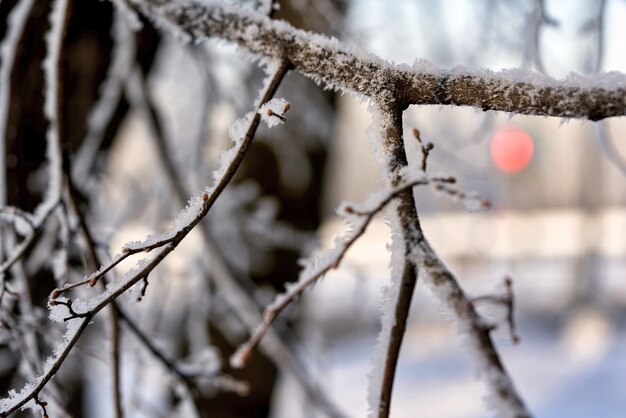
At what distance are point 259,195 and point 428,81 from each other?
11.1ft

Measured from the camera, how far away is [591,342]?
989 cm

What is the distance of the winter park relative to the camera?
0.94 m

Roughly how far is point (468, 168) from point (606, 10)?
1707 millimetres

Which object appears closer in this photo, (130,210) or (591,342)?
(130,210)

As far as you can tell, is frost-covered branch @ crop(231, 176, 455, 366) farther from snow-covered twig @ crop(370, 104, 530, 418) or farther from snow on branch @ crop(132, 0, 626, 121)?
snow on branch @ crop(132, 0, 626, 121)

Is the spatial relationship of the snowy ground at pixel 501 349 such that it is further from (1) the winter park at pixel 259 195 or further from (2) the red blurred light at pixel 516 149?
(2) the red blurred light at pixel 516 149

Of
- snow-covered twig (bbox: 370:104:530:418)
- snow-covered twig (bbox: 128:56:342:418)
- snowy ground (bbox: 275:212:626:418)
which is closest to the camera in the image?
snow-covered twig (bbox: 370:104:530:418)

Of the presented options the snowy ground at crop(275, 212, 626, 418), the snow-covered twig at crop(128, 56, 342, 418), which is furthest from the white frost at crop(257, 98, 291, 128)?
the snowy ground at crop(275, 212, 626, 418)

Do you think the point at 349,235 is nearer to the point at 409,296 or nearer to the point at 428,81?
the point at 409,296

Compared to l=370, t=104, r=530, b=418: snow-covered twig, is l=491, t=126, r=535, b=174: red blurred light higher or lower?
higher

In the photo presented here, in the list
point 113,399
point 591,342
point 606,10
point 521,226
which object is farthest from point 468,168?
point 521,226

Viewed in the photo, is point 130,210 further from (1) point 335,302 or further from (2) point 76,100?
(1) point 335,302

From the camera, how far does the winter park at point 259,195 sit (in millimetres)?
939

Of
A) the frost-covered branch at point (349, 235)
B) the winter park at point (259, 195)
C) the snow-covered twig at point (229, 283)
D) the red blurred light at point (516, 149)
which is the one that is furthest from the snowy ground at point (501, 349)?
the frost-covered branch at point (349, 235)
